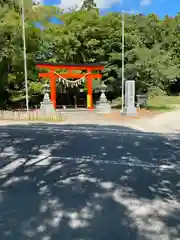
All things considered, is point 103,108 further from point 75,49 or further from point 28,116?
point 75,49

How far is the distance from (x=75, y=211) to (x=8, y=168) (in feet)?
7.77

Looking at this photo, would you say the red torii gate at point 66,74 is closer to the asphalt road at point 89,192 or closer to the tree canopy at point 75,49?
the tree canopy at point 75,49

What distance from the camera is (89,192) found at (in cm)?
416

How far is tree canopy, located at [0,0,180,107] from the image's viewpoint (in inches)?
834

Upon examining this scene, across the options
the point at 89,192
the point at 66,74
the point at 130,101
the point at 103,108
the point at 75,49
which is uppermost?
the point at 75,49

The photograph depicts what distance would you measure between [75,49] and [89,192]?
2224cm

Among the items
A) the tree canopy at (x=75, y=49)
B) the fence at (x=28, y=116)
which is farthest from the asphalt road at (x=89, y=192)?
the tree canopy at (x=75, y=49)

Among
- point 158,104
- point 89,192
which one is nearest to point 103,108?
point 158,104

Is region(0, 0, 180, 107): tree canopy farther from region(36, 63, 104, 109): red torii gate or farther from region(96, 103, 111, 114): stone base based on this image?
region(96, 103, 111, 114): stone base

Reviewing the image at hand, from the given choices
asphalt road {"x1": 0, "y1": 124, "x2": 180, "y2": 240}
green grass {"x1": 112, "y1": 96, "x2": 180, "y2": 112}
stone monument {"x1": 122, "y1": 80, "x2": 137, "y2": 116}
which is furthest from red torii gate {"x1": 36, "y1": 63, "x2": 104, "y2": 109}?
asphalt road {"x1": 0, "y1": 124, "x2": 180, "y2": 240}

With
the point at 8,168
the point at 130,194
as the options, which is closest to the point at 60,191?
the point at 130,194

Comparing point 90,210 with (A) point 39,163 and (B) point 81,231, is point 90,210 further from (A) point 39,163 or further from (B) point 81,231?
(A) point 39,163

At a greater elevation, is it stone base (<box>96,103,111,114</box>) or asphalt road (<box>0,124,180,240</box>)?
stone base (<box>96,103,111,114</box>)

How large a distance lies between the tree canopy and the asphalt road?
14.8 m
